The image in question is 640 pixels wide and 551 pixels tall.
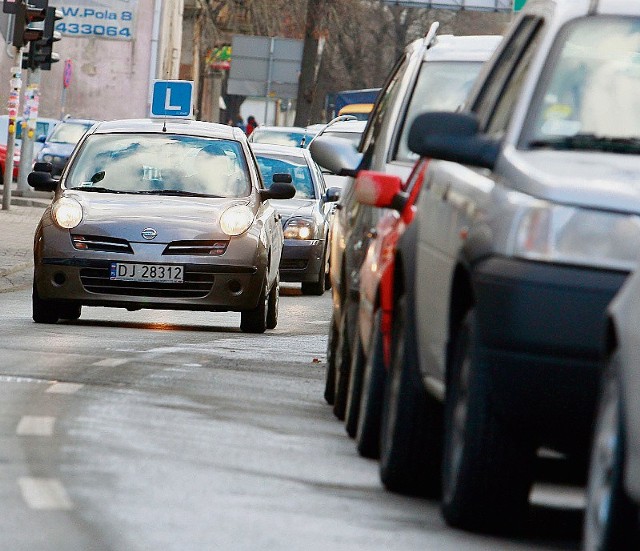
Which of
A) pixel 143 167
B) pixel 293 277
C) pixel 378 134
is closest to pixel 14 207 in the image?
pixel 293 277

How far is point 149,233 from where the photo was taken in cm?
1645

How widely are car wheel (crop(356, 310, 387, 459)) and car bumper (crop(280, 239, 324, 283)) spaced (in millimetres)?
15118

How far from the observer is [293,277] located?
24.2 metres

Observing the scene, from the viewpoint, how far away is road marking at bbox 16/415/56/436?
29.5ft

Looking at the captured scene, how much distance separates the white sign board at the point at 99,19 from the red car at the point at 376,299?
53495 mm

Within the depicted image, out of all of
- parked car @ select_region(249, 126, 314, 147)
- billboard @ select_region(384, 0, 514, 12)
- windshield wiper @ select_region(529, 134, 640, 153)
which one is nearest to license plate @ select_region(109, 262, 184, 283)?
windshield wiper @ select_region(529, 134, 640, 153)

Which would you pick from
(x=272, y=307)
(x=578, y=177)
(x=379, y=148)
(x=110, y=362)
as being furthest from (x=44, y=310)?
(x=578, y=177)

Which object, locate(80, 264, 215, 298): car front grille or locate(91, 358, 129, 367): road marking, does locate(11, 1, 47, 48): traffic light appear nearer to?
locate(80, 264, 215, 298): car front grille

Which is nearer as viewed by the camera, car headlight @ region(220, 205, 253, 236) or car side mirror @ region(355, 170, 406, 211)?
car side mirror @ region(355, 170, 406, 211)

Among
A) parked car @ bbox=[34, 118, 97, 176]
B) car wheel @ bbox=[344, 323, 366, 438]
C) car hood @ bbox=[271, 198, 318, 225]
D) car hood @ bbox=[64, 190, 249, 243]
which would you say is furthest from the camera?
parked car @ bbox=[34, 118, 97, 176]

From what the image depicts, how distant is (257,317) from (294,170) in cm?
913

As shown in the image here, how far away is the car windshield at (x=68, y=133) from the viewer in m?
47.1

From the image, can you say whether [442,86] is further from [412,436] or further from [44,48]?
[44,48]

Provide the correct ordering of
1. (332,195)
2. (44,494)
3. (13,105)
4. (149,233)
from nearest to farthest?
(44,494)
(149,233)
(332,195)
(13,105)
